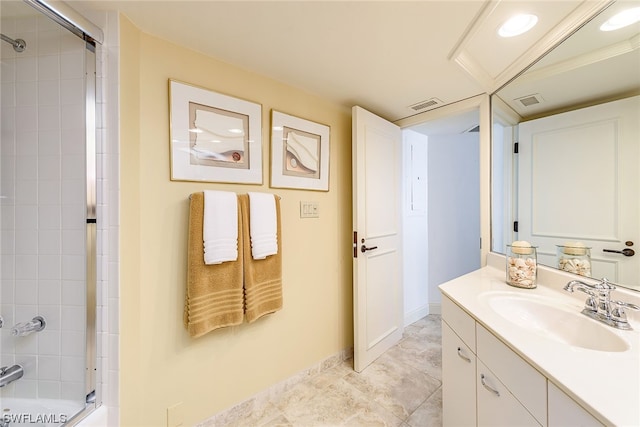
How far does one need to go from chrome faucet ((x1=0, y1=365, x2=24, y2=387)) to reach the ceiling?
1578 mm

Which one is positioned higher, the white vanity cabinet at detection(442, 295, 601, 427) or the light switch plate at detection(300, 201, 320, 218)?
the light switch plate at detection(300, 201, 320, 218)

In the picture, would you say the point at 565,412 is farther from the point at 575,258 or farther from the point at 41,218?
the point at 41,218

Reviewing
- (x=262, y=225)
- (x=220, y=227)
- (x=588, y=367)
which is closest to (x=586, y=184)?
(x=588, y=367)

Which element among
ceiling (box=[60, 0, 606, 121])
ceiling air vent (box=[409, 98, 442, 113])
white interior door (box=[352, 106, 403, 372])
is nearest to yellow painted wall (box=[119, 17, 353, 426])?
ceiling (box=[60, 0, 606, 121])

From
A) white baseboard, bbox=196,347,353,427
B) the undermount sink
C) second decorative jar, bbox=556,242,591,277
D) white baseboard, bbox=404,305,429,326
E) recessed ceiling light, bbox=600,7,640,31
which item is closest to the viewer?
the undermount sink

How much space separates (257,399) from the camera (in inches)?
59.0

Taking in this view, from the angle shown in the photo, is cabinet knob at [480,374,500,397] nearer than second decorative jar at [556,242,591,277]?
Yes

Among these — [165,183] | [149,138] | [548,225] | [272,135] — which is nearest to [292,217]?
[272,135]

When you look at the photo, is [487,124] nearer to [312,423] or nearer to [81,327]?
[312,423]

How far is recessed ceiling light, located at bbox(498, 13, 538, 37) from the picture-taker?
42.3 inches

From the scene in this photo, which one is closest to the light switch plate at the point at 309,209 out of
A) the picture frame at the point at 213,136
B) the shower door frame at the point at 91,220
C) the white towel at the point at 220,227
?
the picture frame at the point at 213,136

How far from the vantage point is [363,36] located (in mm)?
1153

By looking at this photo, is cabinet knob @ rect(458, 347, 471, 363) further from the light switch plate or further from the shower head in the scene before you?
the shower head

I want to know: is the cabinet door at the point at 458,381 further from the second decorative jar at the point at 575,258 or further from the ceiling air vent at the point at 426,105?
the ceiling air vent at the point at 426,105
